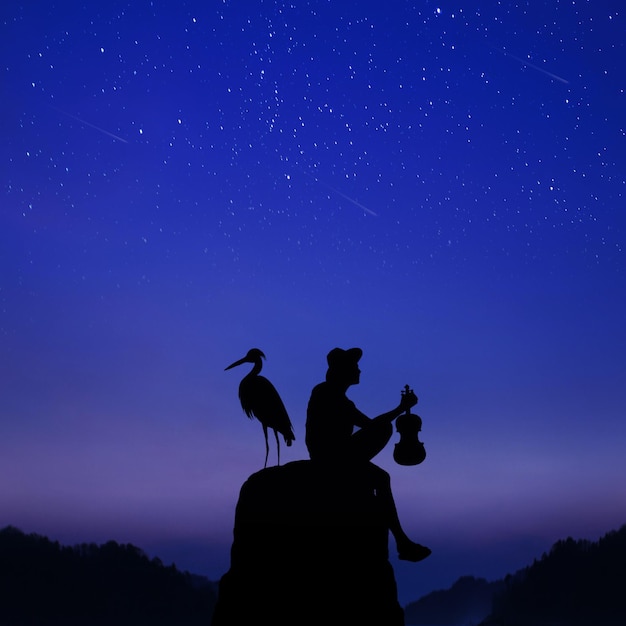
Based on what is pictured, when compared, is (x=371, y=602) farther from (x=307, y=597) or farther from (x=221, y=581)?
(x=221, y=581)

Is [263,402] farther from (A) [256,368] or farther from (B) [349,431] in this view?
(B) [349,431]

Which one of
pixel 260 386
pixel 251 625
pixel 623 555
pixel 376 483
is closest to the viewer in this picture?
pixel 251 625

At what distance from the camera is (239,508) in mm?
9773

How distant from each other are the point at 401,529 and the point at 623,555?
210 metres

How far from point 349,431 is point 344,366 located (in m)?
0.79

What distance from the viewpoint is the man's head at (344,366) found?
10039 millimetres

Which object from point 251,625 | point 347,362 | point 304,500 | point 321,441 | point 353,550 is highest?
point 347,362

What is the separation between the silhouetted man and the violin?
12 cm

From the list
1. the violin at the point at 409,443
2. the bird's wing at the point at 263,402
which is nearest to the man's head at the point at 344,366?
the violin at the point at 409,443

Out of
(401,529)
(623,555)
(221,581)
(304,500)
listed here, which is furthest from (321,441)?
(623,555)

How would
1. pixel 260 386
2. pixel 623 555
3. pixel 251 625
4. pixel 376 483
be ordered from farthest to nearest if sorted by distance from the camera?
1. pixel 623 555
2. pixel 260 386
3. pixel 376 483
4. pixel 251 625

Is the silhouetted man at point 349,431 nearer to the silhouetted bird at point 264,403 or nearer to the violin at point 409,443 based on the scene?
the violin at point 409,443

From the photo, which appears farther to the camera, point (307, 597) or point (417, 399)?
point (417, 399)

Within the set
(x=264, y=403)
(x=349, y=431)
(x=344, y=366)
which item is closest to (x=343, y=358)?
(x=344, y=366)
